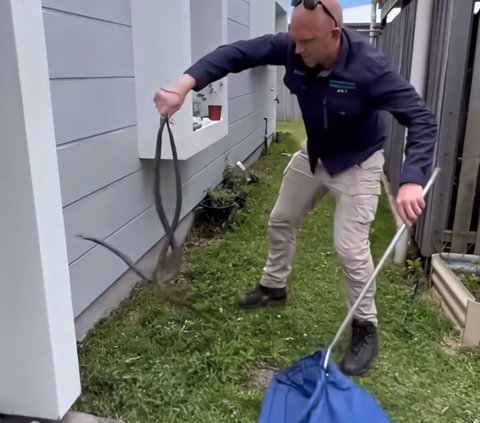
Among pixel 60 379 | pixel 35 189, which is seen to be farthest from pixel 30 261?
pixel 60 379

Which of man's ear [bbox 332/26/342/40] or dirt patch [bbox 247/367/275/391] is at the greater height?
man's ear [bbox 332/26/342/40]

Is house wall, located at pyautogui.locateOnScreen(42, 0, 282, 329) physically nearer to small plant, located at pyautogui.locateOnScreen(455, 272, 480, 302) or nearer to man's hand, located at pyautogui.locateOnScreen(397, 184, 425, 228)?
man's hand, located at pyautogui.locateOnScreen(397, 184, 425, 228)

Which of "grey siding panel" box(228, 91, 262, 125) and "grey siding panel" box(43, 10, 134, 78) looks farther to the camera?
"grey siding panel" box(228, 91, 262, 125)

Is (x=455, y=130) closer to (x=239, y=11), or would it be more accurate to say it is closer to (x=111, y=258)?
(x=111, y=258)

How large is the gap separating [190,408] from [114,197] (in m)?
1.23

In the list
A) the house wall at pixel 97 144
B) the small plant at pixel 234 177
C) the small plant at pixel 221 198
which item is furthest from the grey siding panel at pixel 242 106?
the house wall at pixel 97 144

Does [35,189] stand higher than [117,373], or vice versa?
[35,189]

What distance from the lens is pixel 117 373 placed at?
2.40 metres

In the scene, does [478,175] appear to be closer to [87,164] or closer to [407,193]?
[407,193]

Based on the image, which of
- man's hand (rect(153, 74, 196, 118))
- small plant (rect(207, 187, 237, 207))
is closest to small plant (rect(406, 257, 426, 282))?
small plant (rect(207, 187, 237, 207))

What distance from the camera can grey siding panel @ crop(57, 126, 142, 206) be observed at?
8.07 feet

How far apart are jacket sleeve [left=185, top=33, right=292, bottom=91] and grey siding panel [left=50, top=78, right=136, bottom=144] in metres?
0.53

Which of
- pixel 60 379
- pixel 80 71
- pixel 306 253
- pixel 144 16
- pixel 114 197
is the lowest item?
pixel 306 253

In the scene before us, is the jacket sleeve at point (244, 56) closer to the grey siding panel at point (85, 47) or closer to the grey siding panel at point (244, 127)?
the grey siding panel at point (85, 47)
